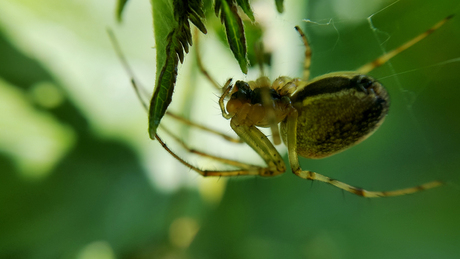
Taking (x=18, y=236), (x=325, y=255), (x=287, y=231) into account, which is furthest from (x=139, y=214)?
(x=325, y=255)

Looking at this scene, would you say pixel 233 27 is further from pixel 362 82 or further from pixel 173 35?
pixel 362 82

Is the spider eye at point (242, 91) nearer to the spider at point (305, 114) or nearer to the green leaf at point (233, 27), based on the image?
the spider at point (305, 114)

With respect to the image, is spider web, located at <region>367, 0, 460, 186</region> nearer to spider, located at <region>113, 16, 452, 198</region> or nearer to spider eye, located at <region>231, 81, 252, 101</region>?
spider, located at <region>113, 16, 452, 198</region>

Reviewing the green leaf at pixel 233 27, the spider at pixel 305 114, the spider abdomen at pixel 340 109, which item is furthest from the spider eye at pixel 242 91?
the green leaf at pixel 233 27

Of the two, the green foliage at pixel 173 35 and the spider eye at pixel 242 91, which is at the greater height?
the green foliage at pixel 173 35

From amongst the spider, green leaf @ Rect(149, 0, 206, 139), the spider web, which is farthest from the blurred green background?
green leaf @ Rect(149, 0, 206, 139)
